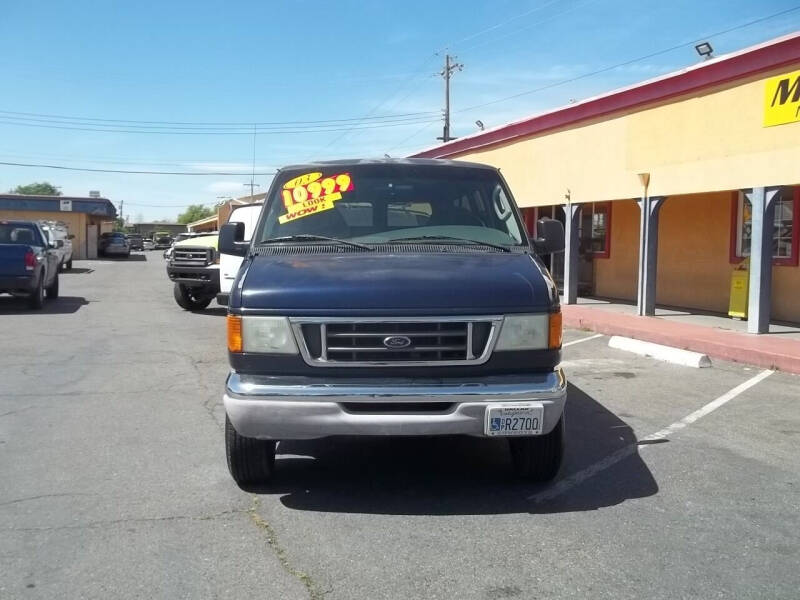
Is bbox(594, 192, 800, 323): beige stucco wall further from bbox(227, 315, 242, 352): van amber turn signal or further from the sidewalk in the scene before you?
bbox(227, 315, 242, 352): van amber turn signal

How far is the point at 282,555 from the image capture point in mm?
3932

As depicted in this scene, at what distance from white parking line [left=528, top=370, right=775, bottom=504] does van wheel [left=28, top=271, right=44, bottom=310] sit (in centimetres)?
1240

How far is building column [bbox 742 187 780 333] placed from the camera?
11258 millimetres

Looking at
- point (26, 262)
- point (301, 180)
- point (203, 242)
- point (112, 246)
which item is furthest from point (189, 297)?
point (112, 246)

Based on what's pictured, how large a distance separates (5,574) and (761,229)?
10.5 metres

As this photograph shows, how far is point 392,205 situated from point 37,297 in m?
11.8

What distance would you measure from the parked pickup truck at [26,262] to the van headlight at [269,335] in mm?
11697

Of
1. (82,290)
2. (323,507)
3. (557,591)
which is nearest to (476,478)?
(323,507)

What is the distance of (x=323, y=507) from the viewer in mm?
4609

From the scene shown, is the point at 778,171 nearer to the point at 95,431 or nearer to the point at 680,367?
the point at 680,367

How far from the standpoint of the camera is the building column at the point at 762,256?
11.3 meters

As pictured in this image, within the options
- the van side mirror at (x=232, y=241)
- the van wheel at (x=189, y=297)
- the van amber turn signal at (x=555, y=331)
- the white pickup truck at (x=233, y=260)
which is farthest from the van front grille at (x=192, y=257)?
the van amber turn signal at (x=555, y=331)

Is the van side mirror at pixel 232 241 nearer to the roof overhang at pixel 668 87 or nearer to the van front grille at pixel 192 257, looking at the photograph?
the roof overhang at pixel 668 87

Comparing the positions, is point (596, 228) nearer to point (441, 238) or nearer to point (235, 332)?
point (441, 238)
